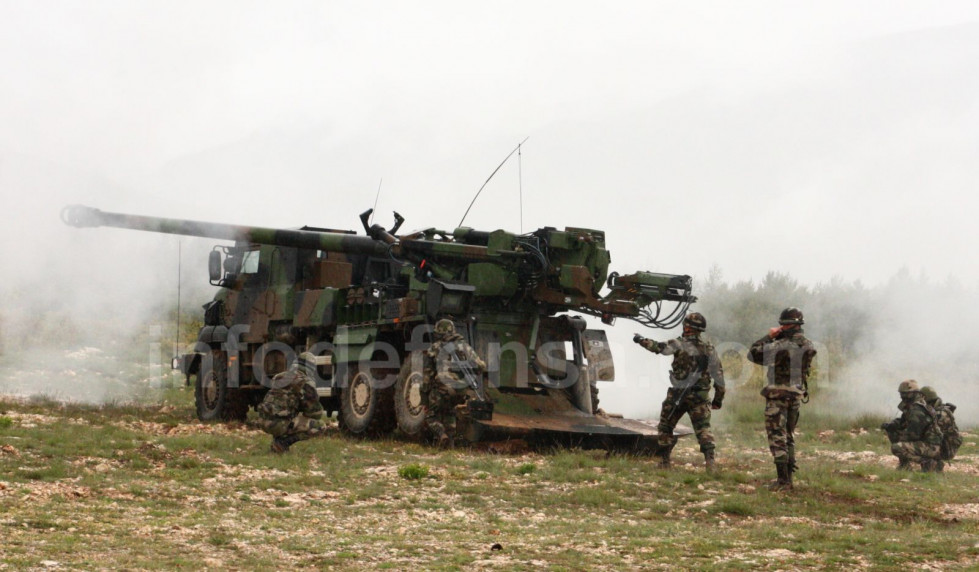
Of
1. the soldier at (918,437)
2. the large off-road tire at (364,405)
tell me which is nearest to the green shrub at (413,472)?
the large off-road tire at (364,405)

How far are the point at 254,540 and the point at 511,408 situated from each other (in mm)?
7399

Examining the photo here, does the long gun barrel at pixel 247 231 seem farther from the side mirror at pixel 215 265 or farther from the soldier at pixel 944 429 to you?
the soldier at pixel 944 429

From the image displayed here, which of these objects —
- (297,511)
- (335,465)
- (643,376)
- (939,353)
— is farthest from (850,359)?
(297,511)

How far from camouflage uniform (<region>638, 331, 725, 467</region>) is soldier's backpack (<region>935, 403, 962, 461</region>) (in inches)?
127

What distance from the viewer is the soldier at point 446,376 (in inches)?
629

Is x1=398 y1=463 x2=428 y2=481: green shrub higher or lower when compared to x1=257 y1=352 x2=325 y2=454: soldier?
lower

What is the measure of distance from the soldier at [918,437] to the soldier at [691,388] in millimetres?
2828

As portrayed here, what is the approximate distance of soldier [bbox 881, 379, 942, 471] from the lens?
15.8 meters

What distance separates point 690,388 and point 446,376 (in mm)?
3173

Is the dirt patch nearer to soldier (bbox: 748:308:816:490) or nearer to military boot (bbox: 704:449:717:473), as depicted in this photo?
soldier (bbox: 748:308:816:490)

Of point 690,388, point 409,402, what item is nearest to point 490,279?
point 409,402

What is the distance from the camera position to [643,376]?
27016mm

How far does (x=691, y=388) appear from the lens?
48.4ft

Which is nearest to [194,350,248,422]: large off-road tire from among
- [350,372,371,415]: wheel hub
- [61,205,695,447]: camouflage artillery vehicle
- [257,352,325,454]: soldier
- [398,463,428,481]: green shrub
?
[61,205,695,447]: camouflage artillery vehicle
